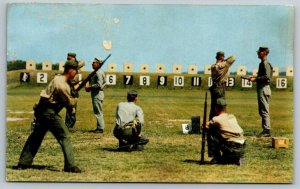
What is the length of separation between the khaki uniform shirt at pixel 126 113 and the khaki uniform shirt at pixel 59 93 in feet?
1.72

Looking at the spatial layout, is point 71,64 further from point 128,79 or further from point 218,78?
point 218,78

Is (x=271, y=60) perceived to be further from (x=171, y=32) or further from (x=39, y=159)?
(x=39, y=159)

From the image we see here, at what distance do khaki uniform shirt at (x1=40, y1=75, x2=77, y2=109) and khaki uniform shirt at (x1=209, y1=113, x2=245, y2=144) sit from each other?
1561 mm

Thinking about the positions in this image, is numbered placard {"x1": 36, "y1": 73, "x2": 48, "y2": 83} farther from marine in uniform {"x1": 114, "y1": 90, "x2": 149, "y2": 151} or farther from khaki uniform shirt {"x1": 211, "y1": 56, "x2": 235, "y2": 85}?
khaki uniform shirt {"x1": 211, "y1": 56, "x2": 235, "y2": 85}

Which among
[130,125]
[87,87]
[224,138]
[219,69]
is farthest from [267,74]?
[87,87]

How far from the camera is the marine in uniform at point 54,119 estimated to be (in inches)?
316

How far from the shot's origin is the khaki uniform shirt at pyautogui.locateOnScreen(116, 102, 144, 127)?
8.22 metres

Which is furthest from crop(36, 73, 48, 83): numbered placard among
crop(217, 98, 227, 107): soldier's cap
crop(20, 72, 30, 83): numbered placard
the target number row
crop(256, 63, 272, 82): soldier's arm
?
crop(256, 63, 272, 82): soldier's arm

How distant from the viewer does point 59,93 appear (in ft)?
26.3

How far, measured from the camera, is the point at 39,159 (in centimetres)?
813

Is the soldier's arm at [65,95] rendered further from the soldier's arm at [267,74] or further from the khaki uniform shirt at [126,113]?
the soldier's arm at [267,74]

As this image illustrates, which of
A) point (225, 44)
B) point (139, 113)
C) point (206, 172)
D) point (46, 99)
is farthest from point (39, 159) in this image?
point (225, 44)

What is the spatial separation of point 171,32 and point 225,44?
60 centimetres

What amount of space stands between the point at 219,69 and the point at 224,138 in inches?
29.9
